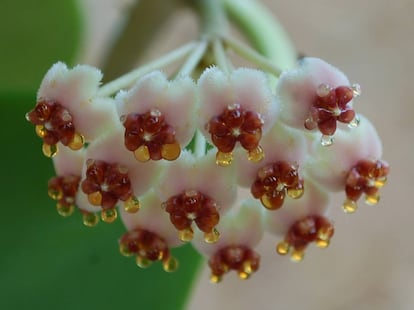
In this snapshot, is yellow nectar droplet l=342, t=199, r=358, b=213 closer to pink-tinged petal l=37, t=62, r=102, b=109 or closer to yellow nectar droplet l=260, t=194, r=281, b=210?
yellow nectar droplet l=260, t=194, r=281, b=210

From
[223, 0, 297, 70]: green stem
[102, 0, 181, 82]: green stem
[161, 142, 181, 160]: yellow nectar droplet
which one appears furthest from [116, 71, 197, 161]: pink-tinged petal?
[102, 0, 181, 82]: green stem

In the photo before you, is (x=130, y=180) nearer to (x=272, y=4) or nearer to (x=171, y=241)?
(x=171, y=241)

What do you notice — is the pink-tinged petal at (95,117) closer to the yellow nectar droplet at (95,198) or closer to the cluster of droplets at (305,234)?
the yellow nectar droplet at (95,198)

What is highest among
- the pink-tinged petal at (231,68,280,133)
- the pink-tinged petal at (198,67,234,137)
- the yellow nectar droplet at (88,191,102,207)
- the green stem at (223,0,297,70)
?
the green stem at (223,0,297,70)

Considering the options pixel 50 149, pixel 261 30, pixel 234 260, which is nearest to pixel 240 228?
pixel 234 260

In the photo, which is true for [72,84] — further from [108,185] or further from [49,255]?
[49,255]

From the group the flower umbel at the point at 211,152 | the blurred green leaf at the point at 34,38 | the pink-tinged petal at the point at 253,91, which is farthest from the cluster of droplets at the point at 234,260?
the blurred green leaf at the point at 34,38

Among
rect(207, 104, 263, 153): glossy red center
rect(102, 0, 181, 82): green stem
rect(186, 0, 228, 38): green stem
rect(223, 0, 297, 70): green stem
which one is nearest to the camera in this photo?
rect(207, 104, 263, 153): glossy red center
